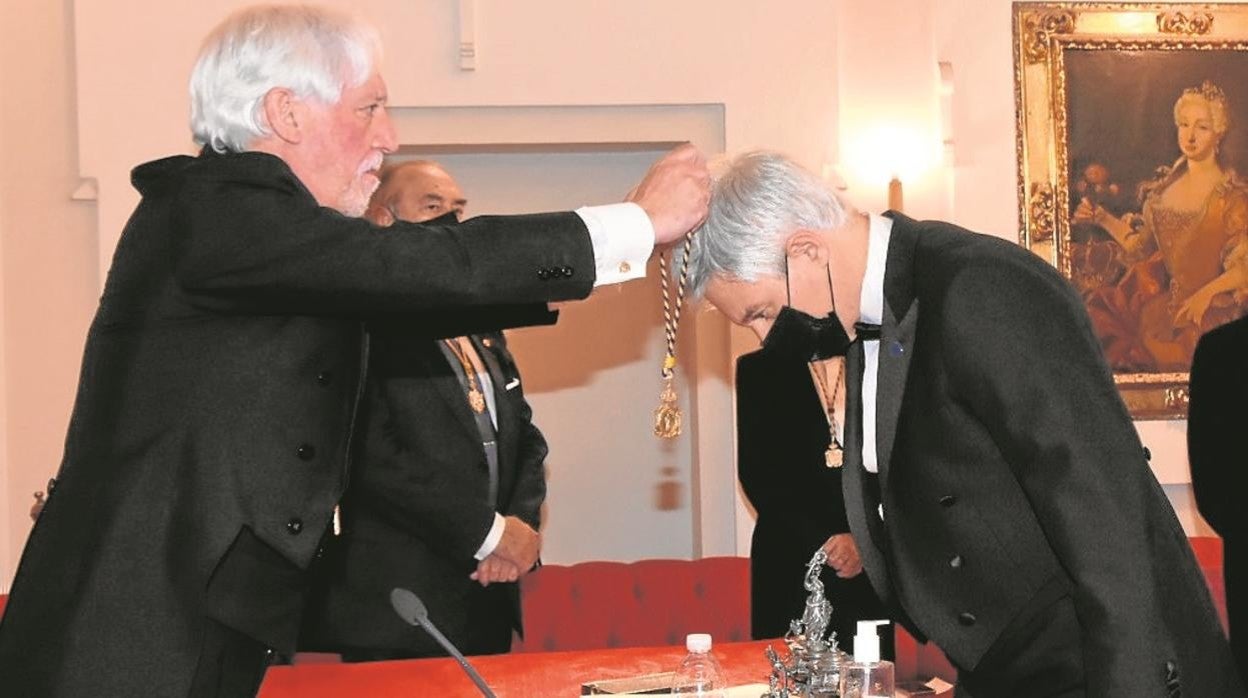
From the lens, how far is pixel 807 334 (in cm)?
276

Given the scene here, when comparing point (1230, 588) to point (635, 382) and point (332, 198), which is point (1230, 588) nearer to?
point (332, 198)

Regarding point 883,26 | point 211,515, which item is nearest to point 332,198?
point 211,515

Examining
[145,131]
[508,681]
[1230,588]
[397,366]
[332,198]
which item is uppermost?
[145,131]

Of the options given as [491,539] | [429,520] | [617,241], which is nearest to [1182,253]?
[491,539]

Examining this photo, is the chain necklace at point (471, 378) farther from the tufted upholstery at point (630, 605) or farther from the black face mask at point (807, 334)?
the black face mask at point (807, 334)

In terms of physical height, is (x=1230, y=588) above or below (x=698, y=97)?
below

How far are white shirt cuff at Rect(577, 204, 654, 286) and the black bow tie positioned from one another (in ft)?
1.78

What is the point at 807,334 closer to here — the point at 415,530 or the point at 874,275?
the point at 874,275

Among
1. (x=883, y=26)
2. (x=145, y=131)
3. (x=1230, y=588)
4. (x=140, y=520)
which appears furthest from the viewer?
(x=883, y=26)

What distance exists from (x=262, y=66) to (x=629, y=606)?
364cm

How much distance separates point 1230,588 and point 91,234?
218 inches

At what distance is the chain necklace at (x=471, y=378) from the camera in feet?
15.3

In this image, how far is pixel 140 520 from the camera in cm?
219

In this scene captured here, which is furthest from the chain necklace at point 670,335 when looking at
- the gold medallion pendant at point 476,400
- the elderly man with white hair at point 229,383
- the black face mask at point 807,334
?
the gold medallion pendant at point 476,400
